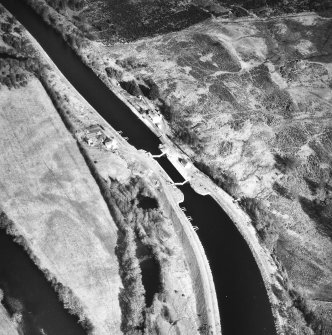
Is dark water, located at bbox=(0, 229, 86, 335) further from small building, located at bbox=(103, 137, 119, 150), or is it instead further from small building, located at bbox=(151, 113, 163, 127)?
small building, located at bbox=(151, 113, 163, 127)

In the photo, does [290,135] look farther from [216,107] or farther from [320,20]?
[320,20]

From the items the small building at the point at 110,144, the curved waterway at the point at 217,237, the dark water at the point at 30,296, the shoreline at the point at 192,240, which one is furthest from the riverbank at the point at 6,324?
the small building at the point at 110,144

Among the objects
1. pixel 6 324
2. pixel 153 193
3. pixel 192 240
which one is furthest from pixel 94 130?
pixel 6 324

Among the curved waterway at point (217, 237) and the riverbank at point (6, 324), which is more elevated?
the curved waterway at point (217, 237)

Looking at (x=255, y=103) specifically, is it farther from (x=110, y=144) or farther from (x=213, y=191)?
(x=110, y=144)

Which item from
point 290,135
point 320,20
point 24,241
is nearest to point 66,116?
point 24,241

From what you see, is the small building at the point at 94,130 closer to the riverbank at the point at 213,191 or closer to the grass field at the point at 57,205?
the grass field at the point at 57,205
